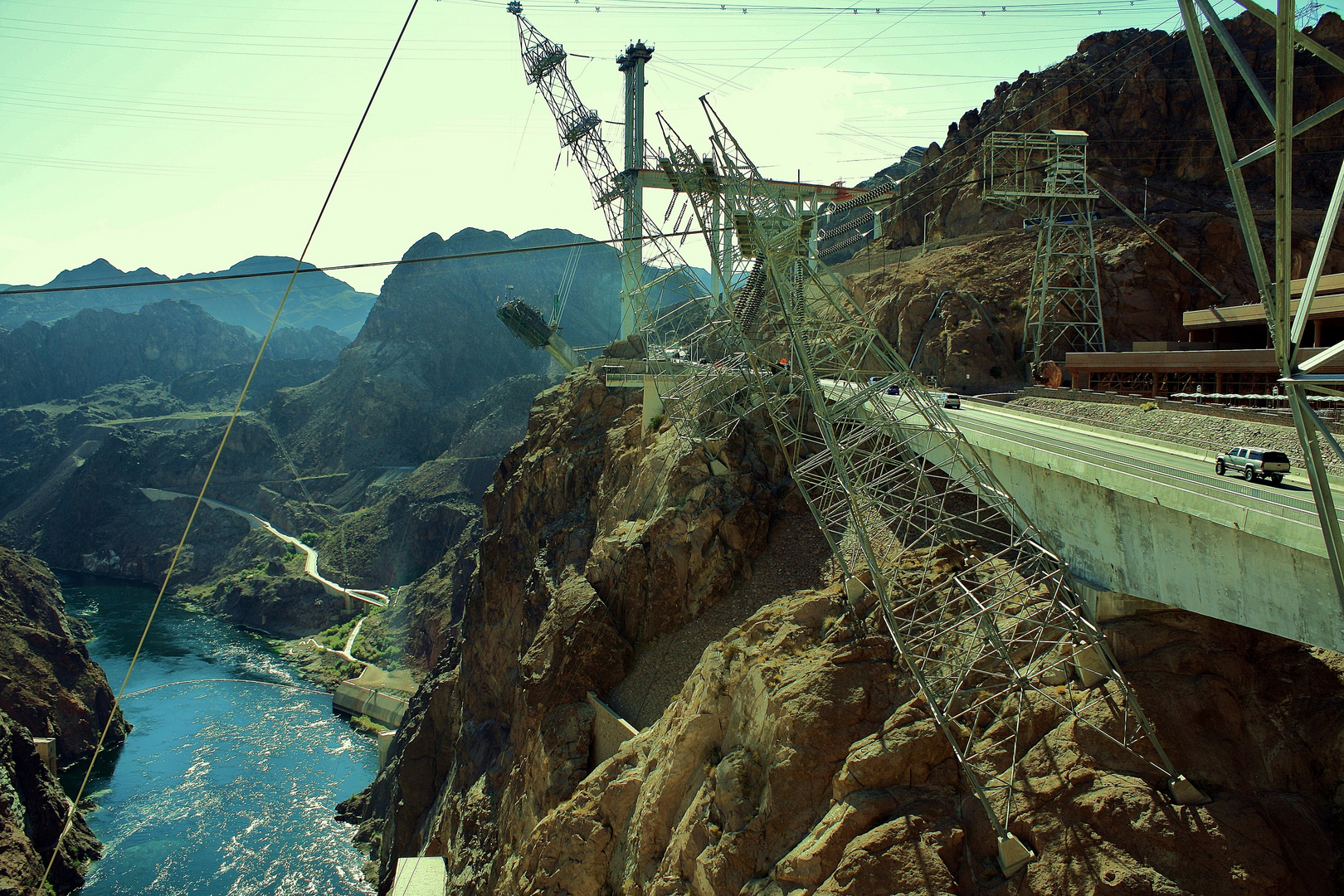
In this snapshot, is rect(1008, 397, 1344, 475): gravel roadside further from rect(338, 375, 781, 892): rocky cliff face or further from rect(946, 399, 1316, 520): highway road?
rect(338, 375, 781, 892): rocky cliff face

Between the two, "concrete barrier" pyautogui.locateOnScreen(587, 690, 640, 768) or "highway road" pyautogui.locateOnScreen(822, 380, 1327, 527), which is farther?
"concrete barrier" pyautogui.locateOnScreen(587, 690, 640, 768)

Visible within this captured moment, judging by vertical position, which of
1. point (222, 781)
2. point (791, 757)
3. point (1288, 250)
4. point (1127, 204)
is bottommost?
point (222, 781)

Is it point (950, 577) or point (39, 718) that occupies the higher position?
point (950, 577)

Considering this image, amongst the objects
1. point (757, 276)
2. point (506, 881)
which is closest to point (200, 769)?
point (506, 881)

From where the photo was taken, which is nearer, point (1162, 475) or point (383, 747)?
point (1162, 475)

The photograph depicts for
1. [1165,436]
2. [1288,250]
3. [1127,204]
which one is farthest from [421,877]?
[1127,204]

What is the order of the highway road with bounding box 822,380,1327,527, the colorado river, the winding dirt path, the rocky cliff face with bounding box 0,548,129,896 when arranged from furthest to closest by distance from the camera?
the winding dirt path, the colorado river, the rocky cliff face with bounding box 0,548,129,896, the highway road with bounding box 822,380,1327,527

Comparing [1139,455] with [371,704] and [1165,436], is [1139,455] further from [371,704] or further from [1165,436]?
[371,704]

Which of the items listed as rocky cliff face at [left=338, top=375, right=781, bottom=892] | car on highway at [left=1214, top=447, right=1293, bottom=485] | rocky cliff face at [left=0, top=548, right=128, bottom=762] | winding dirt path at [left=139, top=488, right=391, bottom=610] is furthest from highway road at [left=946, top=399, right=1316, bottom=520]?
winding dirt path at [left=139, top=488, right=391, bottom=610]
